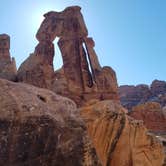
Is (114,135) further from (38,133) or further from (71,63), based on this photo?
(71,63)

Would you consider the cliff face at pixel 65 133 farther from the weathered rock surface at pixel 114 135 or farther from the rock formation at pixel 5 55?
the rock formation at pixel 5 55

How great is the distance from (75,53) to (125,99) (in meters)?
44.6

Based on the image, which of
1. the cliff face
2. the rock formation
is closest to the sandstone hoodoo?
the rock formation

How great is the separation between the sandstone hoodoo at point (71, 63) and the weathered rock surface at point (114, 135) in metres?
29.9

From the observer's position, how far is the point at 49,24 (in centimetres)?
4797

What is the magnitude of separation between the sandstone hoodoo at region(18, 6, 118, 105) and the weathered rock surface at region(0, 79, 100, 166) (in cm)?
3433

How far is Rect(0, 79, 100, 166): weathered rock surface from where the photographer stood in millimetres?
6668

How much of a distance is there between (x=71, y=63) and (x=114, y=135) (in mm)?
35504

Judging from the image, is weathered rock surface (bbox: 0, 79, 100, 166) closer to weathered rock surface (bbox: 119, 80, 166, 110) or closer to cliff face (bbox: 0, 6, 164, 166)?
cliff face (bbox: 0, 6, 164, 166)

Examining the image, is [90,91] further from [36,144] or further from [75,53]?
[36,144]

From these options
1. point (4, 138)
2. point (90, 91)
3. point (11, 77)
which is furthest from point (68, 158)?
point (11, 77)

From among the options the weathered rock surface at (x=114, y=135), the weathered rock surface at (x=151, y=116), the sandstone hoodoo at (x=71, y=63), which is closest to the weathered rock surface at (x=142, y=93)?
the sandstone hoodoo at (x=71, y=63)

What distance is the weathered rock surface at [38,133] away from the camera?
667 centimetres

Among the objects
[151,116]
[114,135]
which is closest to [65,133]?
[114,135]
